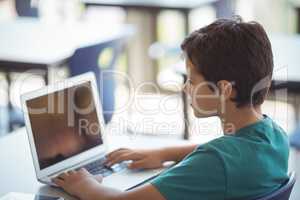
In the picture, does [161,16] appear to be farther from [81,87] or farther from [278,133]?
[278,133]

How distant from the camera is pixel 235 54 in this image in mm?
1533

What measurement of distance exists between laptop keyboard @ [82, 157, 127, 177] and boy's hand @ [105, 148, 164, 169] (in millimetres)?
15

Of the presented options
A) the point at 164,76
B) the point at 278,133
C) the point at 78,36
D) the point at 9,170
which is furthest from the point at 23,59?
the point at 278,133

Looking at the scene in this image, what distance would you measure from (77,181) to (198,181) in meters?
0.40

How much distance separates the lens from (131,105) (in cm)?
360

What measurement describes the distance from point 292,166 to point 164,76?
77.8 inches

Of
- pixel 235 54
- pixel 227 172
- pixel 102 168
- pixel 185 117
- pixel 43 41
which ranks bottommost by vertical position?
pixel 185 117

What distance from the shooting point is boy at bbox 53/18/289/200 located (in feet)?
4.89

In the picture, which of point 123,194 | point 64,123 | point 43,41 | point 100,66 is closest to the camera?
point 123,194

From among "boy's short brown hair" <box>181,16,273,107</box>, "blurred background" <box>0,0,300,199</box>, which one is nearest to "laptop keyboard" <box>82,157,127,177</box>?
"blurred background" <box>0,0,300,199</box>

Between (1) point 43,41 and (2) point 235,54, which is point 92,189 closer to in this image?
(2) point 235,54

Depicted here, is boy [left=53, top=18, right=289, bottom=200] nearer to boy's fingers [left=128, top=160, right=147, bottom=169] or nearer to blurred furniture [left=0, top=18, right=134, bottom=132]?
boy's fingers [left=128, top=160, right=147, bottom=169]

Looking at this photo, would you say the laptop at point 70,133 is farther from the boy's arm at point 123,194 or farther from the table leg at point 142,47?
the table leg at point 142,47

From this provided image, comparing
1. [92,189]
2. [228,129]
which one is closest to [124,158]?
[92,189]
